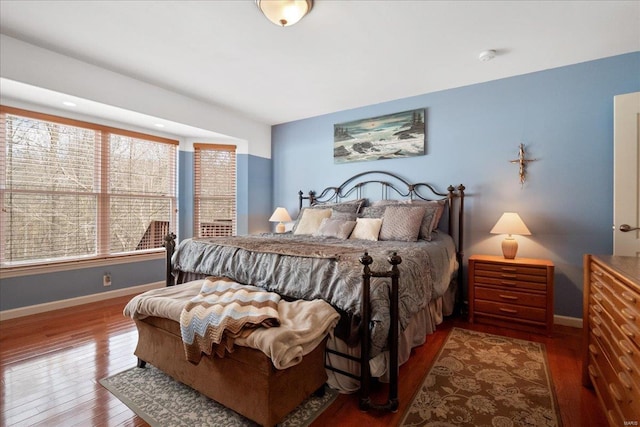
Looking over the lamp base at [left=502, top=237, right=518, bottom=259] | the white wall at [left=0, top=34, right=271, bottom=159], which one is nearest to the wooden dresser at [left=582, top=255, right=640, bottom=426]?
the lamp base at [left=502, top=237, right=518, bottom=259]

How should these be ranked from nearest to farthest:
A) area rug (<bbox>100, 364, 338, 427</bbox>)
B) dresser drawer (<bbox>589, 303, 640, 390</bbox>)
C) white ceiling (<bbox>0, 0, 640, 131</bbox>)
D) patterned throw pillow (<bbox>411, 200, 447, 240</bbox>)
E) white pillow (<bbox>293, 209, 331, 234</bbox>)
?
1. dresser drawer (<bbox>589, 303, 640, 390</bbox>)
2. area rug (<bbox>100, 364, 338, 427</bbox>)
3. white ceiling (<bbox>0, 0, 640, 131</bbox>)
4. patterned throw pillow (<bbox>411, 200, 447, 240</bbox>)
5. white pillow (<bbox>293, 209, 331, 234</bbox>)

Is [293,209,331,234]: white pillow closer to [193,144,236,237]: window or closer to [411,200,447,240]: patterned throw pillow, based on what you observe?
[411,200,447,240]: patterned throw pillow

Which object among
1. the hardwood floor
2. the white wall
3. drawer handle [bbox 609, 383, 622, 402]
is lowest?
the hardwood floor

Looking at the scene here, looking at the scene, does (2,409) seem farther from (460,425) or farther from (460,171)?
(460,171)

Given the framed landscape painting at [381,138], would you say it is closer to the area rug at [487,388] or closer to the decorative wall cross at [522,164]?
the decorative wall cross at [522,164]

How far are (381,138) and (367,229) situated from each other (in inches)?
56.7

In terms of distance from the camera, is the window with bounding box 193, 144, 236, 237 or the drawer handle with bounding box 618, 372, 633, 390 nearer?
the drawer handle with bounding box 618, 372, 633, 390

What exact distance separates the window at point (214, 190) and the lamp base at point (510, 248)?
376 cm

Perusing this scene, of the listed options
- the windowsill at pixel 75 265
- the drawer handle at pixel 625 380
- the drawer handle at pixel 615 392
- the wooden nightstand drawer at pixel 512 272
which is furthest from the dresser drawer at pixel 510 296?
the windowsill at pixel 75 265

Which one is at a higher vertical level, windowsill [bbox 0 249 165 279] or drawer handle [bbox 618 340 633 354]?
drawer handle [bbox 618 340 633 354]

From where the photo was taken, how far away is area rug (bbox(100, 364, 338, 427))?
4.82ft

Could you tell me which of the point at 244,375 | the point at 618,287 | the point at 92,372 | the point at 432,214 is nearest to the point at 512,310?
the point at 432,214

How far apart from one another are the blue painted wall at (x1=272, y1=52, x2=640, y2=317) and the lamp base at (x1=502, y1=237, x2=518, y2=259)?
283 mm

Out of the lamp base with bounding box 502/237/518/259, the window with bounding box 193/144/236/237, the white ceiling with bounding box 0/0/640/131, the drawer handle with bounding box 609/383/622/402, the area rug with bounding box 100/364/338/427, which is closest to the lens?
the drawer handle with bounding box 609/383/622/402
